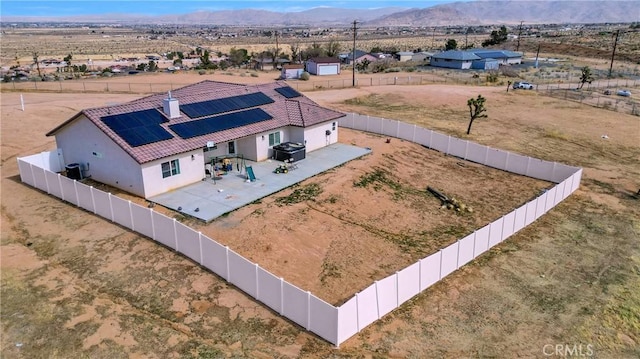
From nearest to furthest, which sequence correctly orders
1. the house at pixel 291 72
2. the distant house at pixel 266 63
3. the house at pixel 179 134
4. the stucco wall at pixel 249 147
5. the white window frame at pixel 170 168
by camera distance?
the house at pixel 179 134 → the white window frame at pixel 170 168 → the stucco wall at pixel 249 147 → the house at pixel 291 72 → the distant house at pixel 266 63

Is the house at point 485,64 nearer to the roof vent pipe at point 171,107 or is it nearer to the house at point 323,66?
the house at point 323,66

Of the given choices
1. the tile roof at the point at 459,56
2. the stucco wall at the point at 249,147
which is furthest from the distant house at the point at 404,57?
the stucco wall at the point at 249,147

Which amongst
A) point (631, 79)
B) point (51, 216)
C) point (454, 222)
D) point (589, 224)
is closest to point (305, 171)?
point (454, 222)

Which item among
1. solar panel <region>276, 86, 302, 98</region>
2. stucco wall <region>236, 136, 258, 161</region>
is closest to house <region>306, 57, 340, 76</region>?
solar panel <region>276, 86, 302, 98</region>

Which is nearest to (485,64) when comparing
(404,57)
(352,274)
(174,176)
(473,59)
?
(473,59)

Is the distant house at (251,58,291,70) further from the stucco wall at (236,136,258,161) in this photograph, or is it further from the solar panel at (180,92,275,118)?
the stucco wall at (236,136,258,161)

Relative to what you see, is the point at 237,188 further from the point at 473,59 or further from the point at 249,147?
the point at 473,59
